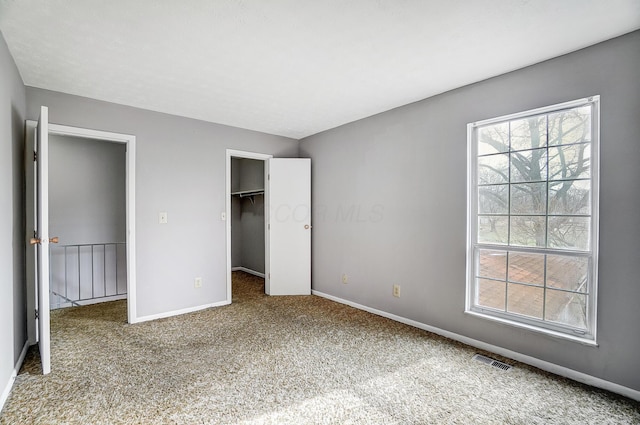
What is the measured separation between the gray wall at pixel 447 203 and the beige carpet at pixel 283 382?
0.27m

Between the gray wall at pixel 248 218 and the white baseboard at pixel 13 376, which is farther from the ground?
the gray wall at pixel 248 218

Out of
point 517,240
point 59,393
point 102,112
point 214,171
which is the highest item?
point 102,112

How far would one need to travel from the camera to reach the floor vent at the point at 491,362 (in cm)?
234

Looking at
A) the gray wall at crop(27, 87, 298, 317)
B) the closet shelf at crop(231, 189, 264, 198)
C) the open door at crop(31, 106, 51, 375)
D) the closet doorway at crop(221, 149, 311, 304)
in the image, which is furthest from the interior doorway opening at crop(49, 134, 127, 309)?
the open door at crop(31, 106, 51, 375)

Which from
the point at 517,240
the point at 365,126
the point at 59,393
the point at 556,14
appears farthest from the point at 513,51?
the point at 59,393

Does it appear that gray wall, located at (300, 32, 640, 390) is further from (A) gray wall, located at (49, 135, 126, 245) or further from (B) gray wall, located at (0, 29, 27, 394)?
(B) gray wall, located at (0, 29, 27, 394)

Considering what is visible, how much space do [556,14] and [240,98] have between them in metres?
2.51

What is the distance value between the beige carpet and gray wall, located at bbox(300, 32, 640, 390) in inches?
10.5

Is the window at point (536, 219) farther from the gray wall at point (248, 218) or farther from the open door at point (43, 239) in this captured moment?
the gray wall at point (248, 218)

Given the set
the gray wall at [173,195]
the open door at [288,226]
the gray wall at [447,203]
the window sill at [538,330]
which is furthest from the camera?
the open door at [288,226]

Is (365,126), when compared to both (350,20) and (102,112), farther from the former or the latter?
(102,112)

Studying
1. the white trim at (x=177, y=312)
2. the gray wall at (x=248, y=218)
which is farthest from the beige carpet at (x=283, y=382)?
the gray wall at (x=248, y=218)

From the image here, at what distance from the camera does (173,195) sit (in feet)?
11.6

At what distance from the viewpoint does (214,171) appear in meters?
3.84
